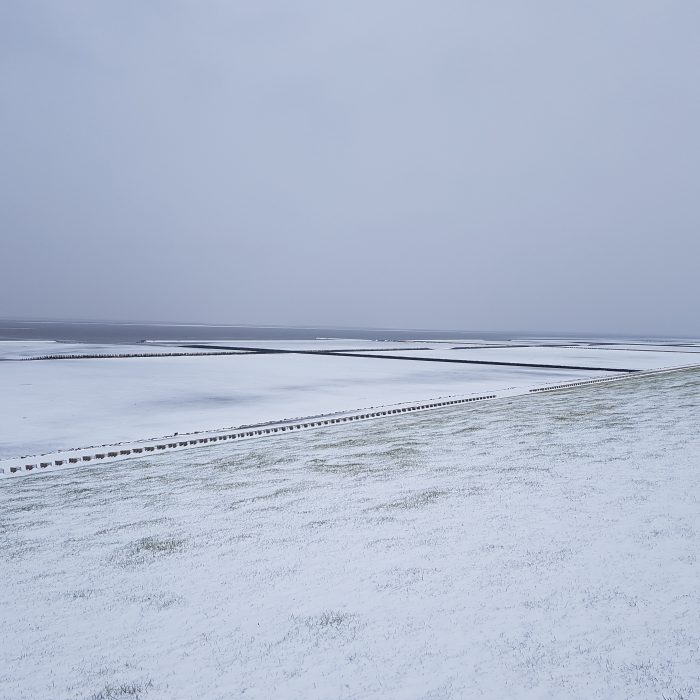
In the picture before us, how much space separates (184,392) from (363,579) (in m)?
13.7

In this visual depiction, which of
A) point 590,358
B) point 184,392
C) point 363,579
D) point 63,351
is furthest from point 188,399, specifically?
point 590,358

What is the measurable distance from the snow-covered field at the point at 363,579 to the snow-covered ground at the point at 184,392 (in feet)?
12.3

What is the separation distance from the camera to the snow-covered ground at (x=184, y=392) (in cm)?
1140

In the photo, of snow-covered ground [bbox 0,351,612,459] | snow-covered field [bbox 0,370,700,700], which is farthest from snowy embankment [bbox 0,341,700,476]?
snow-covered field [bbox 0,370,700,700]

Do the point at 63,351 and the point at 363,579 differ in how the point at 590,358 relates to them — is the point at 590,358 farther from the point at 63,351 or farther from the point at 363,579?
the point at 363,579

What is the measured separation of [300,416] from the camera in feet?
42.2

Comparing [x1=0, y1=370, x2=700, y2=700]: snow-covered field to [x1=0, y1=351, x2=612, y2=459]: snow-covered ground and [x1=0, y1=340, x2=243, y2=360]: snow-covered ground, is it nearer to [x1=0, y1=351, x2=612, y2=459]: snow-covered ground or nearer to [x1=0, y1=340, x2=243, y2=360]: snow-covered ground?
[x1=0, y1=351, x2=612, y2=459]: snow-covered ground

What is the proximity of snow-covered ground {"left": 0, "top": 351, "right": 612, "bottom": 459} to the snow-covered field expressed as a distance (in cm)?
376

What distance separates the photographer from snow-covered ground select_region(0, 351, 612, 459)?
1140cm

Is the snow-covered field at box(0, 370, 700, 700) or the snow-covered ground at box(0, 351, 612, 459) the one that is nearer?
the snow-covered field at box(0, 370, 700, 700)

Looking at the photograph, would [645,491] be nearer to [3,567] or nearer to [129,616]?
[129,616]

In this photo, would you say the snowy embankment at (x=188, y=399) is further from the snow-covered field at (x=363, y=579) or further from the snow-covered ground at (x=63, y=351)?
the snow-covered ground at (x=63, y=351)

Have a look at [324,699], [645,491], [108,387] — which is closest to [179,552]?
[324,699]

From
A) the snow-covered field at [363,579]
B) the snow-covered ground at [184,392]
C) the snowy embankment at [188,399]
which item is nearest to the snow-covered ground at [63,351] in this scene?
the snow-covered ground at [184,392]
